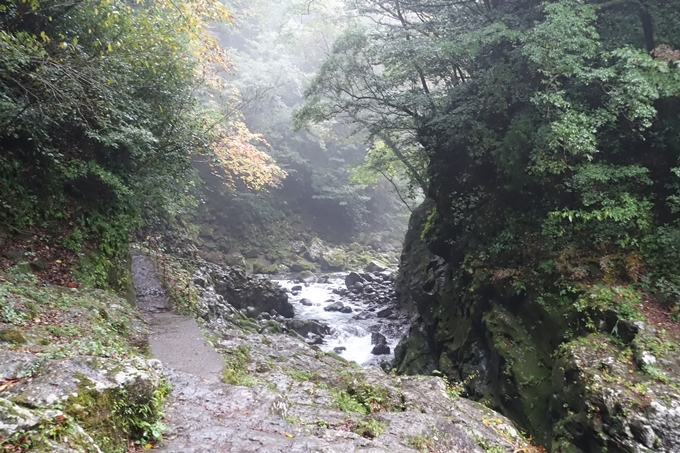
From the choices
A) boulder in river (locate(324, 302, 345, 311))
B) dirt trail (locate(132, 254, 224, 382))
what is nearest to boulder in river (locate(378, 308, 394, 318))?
boulder in river (locate(324, 302, 345, 311))

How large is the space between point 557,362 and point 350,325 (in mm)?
8926

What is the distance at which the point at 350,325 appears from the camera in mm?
14766

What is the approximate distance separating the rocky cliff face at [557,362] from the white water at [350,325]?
204 centimetres

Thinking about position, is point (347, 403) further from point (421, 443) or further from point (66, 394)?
point (66, 394)

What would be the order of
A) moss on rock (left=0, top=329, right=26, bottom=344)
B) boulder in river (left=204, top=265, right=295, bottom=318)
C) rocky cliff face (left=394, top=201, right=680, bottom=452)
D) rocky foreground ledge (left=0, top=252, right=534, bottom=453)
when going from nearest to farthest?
rocky foreground ledge (left=0, top=252, right=534, bottom=453) → moss on rock (left=0, top=329, right=26, bottom=344) → rocky cliff face (left=394, top=201, right=680, bottom=452) → boulder in river (left=204, top=265, right=295, bottom=318)

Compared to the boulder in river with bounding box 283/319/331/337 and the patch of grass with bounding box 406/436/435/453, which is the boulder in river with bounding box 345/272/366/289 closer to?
the boulder in river with bounding box 283/319/331/337

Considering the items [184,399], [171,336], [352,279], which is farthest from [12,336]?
[352,279]

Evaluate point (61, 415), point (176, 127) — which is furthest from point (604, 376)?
point (176, 127)

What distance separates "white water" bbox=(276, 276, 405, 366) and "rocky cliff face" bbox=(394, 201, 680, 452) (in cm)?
204

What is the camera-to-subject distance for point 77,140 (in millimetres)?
7738

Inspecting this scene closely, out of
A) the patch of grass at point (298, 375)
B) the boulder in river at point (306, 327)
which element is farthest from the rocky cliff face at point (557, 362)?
the boulder in river at point (306, 327)

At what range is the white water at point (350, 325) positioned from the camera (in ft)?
41.7

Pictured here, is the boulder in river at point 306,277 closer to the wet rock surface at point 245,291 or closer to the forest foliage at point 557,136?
the wet rock surface at point 245,291

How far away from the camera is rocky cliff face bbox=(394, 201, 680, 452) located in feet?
17.3
